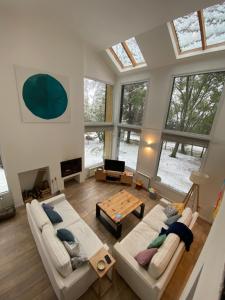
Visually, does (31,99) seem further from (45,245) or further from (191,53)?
(191,53)

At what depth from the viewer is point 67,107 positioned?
4.21 meters

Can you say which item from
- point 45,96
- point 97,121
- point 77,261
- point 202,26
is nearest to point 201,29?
point 202,26

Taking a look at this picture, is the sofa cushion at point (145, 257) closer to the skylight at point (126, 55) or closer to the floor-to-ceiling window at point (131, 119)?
the floor-to-ceiling window at point (131, 119)

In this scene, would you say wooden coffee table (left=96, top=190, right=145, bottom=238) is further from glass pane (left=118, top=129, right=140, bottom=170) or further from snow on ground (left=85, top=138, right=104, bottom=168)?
snow on ground (left=85, top=138, right=104, bottom=168)

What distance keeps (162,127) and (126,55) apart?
2893mm

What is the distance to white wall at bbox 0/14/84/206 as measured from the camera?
10.2ft

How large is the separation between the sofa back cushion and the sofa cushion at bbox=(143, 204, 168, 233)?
1836mm

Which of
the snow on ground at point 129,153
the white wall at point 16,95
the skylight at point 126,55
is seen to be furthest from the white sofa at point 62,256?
the skylight at point 126,55

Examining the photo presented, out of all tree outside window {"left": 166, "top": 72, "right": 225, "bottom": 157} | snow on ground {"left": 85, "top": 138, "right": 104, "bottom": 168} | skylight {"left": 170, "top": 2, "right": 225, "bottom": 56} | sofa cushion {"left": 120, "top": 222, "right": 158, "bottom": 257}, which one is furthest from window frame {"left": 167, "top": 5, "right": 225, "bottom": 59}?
sofa cushion {"left": 120, "top": 222, "right": 158, "bottom": 257}

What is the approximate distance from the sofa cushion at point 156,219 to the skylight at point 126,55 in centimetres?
464

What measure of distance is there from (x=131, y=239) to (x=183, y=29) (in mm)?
5032

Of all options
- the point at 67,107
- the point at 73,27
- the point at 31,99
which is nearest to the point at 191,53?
the point at 73,27

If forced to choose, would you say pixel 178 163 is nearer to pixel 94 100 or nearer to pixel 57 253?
pixel 94 100

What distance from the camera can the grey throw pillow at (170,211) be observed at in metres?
3.19
